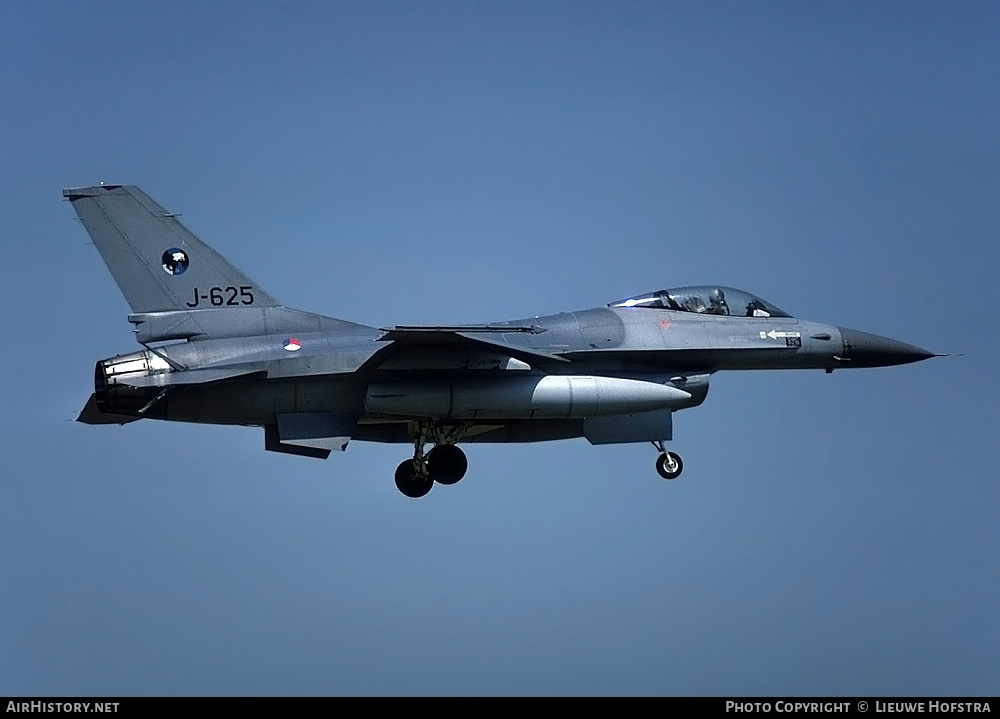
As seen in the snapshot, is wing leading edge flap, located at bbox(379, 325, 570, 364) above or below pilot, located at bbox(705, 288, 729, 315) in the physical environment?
below

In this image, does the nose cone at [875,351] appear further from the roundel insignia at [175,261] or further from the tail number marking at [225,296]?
the roundel insignia at [175,261]

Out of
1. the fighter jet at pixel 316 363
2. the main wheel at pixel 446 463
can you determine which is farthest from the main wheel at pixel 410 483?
the fighter jet at pixel 316 363

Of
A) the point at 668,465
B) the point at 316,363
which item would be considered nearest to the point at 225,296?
the point at 316,363

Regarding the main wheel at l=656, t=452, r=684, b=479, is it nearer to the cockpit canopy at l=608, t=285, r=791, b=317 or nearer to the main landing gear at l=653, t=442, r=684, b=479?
the main landing gear at l=653, t=442, r=684, b=479

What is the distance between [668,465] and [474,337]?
406 centimetres

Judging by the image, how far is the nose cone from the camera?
25.9m

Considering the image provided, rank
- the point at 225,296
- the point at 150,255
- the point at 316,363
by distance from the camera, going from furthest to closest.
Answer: the point at 225,296 → the point at 150,255 → the point at 316,363

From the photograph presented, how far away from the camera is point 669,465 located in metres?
25.0

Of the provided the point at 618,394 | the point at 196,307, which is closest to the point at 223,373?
the point at 196,307

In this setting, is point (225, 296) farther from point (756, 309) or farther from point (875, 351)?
point (875, 351)

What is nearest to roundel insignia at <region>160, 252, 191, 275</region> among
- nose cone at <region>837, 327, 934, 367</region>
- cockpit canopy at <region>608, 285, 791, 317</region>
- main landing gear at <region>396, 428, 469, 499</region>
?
main landing gear at <region>396, 428, 469, 499</region>
